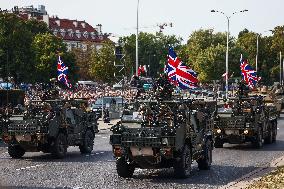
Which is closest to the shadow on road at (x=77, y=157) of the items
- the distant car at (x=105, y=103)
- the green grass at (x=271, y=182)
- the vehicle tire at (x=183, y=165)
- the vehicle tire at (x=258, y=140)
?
the vehicle tire at (x=183, y=165)

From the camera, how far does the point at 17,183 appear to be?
16.8 meters

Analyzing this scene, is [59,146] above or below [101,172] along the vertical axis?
above

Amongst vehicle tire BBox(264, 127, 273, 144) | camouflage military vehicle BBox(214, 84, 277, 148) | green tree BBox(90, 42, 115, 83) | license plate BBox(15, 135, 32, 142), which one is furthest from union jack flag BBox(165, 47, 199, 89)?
green tree BBox(90, 42, 115, 83)

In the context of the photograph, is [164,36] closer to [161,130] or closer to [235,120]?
[235,120]

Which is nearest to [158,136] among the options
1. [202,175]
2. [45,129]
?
[202,175]

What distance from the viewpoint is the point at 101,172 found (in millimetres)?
19344

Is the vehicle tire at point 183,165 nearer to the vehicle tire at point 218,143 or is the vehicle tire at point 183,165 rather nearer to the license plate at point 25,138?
the license plate at point 25,138

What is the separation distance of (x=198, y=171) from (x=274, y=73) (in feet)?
311

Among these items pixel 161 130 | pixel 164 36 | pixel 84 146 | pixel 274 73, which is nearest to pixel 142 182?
pixel 161 130

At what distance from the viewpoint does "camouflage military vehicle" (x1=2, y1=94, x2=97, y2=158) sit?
23031 millimetres

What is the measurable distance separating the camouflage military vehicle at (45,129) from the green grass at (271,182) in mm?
8822

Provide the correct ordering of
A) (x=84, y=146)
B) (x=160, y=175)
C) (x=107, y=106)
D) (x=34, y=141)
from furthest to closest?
(x=107, y=106)
(x=84, y=146)
(x=34, y=141)
(x=160, y=175)

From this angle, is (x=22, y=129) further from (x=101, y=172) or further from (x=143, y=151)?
(x=143, y=151)

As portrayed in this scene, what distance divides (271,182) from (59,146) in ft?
32.8
